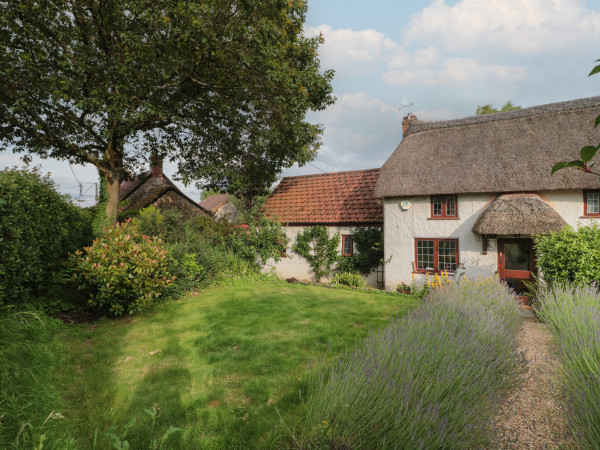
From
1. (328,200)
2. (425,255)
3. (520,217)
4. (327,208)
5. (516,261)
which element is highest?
(328,200)

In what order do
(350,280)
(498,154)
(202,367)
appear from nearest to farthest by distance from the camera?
1. (202,367)
2. (498,154)
3. (350,280)

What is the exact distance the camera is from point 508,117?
464 inches

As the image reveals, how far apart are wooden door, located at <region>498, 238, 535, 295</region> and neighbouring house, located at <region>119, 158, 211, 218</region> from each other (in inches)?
563

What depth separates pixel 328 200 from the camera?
603 inches

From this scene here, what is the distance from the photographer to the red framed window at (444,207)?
1123 centimetres

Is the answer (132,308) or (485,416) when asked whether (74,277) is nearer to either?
(132,308)

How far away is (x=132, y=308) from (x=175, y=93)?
9337 millimetres

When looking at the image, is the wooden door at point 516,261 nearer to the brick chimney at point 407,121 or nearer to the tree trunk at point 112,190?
the brick chimney at point 407,121

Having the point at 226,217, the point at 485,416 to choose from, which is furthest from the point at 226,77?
the point at 485,416

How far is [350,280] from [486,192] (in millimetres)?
6209

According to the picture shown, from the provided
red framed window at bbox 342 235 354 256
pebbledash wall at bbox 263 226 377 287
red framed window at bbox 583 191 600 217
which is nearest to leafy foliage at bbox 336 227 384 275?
red framed window at bbox 342 235 354 256

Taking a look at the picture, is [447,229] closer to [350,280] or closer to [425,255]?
[425,255]

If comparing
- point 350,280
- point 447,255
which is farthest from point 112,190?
point 447,255

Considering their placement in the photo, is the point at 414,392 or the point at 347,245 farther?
the point at 347,245
